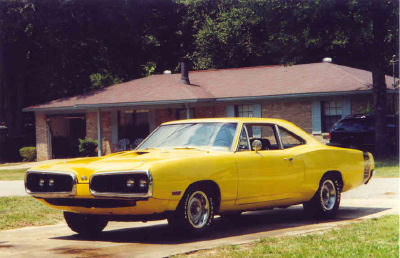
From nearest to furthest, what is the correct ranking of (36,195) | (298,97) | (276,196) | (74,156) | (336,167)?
1. (36,195)
2. (276,196)
3. (336,167)
4. (298,97)
5. (74,156)

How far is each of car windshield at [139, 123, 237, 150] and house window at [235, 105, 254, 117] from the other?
24077mm

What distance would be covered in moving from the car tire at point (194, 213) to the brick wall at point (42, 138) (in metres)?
30.1

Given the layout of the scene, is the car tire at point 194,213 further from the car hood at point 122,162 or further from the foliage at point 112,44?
the foliage at point 112,44

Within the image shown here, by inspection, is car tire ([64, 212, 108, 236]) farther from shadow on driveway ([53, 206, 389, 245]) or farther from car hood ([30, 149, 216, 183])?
car hood ([30, 149, 216, 183])

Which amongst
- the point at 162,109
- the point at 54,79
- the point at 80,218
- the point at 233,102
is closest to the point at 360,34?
the point at 233,102

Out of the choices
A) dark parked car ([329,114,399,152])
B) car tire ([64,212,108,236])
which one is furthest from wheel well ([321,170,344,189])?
dark parked car ([329,114,399,152])

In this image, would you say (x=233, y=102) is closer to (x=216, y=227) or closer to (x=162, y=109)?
(x=162, y=109)

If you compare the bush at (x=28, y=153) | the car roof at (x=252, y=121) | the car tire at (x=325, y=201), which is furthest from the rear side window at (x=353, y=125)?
the bush at (x=28, y=153)

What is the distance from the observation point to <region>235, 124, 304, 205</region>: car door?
370 inches

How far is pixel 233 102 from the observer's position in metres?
34.4

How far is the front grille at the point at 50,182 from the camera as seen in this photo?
28.5ft

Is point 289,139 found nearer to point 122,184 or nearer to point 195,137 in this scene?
point 195,137

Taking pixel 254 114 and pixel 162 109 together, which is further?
pixel 162 109

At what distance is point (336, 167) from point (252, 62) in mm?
35980
